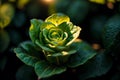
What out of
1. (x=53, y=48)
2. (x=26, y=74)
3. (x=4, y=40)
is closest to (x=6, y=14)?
(x=4, y=40)

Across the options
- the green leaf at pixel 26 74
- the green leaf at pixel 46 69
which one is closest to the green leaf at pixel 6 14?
the green leaf at pixel 26 74

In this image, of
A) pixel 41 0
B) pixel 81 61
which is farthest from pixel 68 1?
pixel 81 61

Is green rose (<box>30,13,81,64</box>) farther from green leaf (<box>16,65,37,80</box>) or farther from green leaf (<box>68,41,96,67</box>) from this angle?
green leaf (<box>16,65,37,80</box>)

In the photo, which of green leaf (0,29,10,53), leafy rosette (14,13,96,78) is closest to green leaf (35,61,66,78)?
leafy rosette (14,13,96,78)

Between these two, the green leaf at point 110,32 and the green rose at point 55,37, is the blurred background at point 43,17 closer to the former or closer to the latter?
the green leaf at point 110,32

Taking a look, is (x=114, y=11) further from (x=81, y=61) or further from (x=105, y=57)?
(x=81, y=61)

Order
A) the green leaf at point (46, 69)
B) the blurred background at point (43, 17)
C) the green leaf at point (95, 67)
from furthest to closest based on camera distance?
the blurred background at point (43, 17) < the green leaf at point (95, 67) < the green leaf at point (46, 69)
